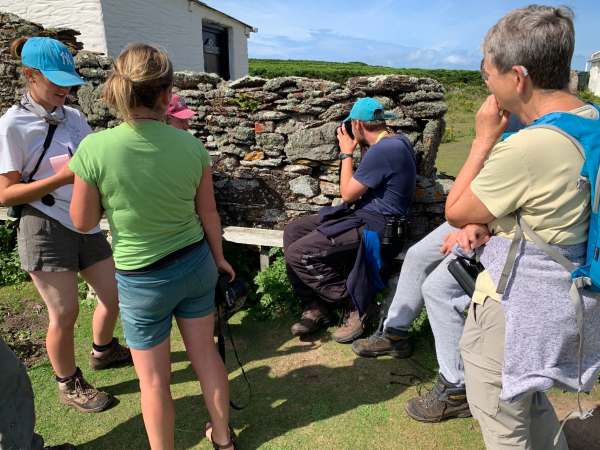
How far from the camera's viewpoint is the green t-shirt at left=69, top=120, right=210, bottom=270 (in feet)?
6.05

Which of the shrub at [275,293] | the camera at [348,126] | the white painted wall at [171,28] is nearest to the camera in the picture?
the camera at [348,126]

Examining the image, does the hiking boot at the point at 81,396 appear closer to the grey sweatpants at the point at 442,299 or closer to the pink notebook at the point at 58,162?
the pink notebook at the point at 58,162

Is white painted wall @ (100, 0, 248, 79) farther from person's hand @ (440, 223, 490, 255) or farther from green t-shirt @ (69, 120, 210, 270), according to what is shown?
person's hand @ (440, 223, 490, 255)

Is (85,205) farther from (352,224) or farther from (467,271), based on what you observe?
(352,224)

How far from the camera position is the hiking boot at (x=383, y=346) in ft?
11.0

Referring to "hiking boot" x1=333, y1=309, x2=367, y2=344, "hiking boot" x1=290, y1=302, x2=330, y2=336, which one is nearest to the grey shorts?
"hiking boot" x1=290, y1=302, x2=330, y2=336

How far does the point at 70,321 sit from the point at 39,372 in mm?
956

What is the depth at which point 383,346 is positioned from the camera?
133 inches

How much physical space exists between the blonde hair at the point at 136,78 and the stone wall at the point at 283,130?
2.34 m

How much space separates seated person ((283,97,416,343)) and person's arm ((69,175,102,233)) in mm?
1816

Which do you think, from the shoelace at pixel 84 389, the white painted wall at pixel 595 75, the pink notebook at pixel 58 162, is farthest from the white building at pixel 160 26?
the white painted wall at pixel 595 75

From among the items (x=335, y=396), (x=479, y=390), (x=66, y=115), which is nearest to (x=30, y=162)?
(x=66, y=115)

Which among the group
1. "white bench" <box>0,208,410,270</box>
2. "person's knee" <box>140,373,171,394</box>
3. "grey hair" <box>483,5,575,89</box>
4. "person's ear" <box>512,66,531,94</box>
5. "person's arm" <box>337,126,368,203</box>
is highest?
"grey hair" <box>483,5,575,89</box>

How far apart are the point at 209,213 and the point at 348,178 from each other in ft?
4.84
